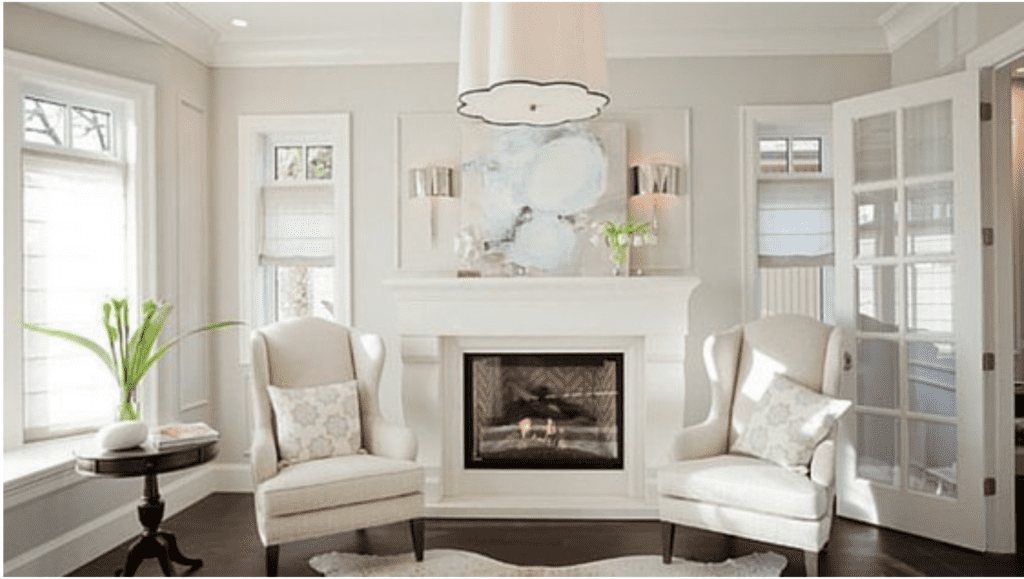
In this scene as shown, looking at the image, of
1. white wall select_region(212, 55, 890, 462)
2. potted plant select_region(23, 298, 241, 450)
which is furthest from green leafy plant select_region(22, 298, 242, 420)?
white wall select_region(212, 55, 890, 462)

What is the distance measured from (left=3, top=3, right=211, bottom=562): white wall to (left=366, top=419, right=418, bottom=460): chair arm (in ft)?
4.19

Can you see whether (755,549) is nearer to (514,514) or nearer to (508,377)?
(514,514)

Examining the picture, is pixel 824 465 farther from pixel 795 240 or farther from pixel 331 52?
pixel 331 52

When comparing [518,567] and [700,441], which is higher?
[700,441]

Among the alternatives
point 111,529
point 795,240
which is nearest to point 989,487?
point 795,240

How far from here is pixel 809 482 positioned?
10.6 ft

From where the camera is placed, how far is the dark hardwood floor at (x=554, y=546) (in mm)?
3426

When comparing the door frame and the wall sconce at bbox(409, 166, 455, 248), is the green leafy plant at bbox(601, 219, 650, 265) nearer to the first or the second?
the wall sconce at bbox(409, 166, 455, 248)

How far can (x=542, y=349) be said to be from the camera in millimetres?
4398

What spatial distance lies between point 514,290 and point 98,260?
2.14m

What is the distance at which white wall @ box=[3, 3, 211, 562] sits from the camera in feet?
11.1

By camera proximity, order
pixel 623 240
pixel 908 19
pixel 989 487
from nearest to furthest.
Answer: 1. pixel 989 487
2. pixel 908 19
3. pixel 623 240

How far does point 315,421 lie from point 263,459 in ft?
1.07

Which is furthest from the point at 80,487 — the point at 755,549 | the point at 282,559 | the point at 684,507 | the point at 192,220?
the point at 755,549
